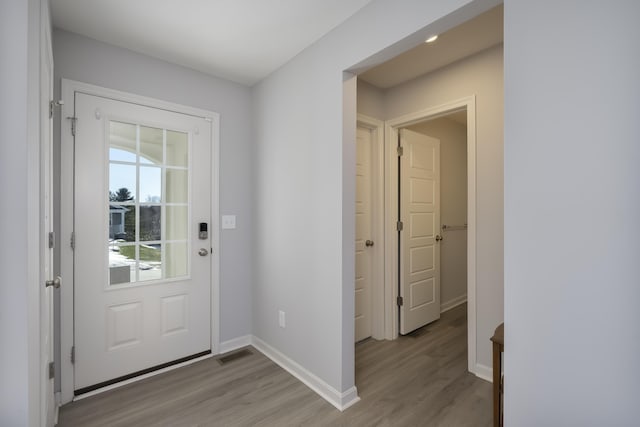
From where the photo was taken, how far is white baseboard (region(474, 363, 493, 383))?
2225 mm

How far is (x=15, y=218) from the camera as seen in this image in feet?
3.11

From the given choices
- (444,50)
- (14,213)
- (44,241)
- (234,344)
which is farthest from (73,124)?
(444,50)

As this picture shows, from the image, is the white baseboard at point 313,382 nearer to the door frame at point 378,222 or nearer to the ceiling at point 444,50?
the door frame at point 378,222

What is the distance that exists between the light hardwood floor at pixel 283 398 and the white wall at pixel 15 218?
3.65 feet

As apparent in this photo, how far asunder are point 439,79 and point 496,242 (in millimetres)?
1449

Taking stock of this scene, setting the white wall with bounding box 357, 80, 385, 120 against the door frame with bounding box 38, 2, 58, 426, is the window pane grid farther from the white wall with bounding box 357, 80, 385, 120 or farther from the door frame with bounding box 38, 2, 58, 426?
the white wall with bounding box 357, 80, 385, 120

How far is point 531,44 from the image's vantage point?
113 cm

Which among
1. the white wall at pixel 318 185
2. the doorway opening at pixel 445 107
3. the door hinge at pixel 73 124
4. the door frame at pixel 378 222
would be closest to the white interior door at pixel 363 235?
the door frame at pixel 378 222

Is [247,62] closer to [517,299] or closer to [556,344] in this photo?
[517,299]

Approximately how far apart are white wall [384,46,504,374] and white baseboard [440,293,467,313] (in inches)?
57.3

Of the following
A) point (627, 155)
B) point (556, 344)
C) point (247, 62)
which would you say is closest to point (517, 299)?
point (556, 344)

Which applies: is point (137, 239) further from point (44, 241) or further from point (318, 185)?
point (318, 185)

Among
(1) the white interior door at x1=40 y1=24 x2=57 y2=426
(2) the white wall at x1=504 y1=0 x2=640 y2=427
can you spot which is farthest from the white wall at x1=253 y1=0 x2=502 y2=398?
(1) the white interior door at x1=40 y1=24 x2=57 y2=426

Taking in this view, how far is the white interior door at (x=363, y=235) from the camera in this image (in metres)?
2.90
